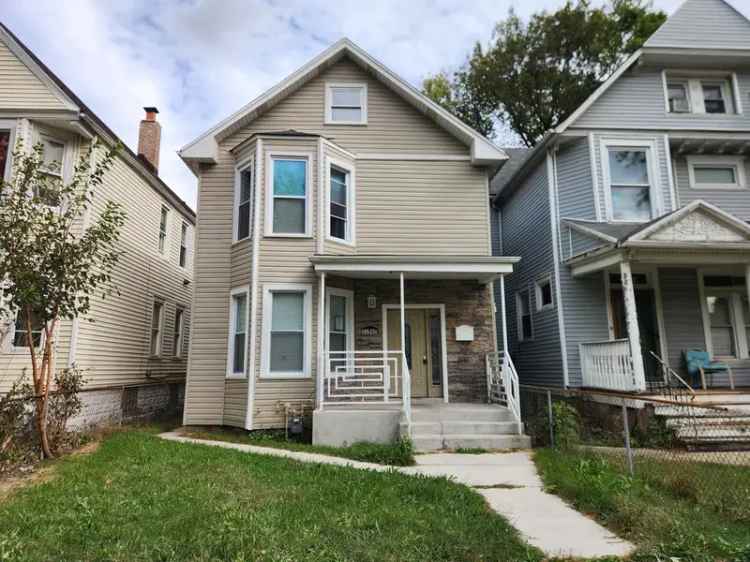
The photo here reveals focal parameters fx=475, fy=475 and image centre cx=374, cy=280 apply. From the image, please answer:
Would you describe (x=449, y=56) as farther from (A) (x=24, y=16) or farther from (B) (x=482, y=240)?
(A) (x=24, y=16)

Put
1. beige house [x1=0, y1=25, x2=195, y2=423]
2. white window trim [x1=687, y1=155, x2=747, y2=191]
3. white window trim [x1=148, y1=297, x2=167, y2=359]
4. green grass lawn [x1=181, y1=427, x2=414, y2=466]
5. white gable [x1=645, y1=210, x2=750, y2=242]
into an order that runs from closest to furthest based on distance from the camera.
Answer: green grass lawn [x1=181, y1=427, x2=414, y2=466], white gable [x1=645, y1=210, x2=750, y2=242], beige house [x1=0, y1=25, x2=195, y2=423], white window trim [x1=687, y1=155, x2=747, y2=191], white window trim [x1=148, y1=297, x2=167, y2=359]

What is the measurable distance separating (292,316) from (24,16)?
8801mm

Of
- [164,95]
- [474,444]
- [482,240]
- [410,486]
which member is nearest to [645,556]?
[410,486]

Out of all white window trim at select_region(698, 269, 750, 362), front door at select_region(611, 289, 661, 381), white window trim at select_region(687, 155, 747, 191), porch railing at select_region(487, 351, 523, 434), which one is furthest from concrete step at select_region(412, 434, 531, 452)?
white window trim at select_region(687, 155, 747, 191)

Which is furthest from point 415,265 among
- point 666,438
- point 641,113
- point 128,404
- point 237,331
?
point 128,404

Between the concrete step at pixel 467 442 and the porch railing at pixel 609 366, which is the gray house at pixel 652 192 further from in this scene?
the concrete step at pixel 467 442

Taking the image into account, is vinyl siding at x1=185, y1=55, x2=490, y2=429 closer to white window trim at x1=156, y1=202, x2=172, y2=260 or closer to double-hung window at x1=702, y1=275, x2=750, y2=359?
white window trim at x1=156, y1=202, x2=172, y2=260

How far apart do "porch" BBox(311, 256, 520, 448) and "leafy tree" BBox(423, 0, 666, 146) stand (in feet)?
48.0

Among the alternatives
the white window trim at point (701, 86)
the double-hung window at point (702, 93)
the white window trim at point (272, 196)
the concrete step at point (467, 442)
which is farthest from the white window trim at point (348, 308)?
the double-hung window at point (702, 93)

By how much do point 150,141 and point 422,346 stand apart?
10.0m

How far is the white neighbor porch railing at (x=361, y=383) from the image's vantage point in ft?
27.6

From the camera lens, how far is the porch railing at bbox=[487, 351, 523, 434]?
8672mm

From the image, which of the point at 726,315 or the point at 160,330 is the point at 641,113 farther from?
the point at 160,330

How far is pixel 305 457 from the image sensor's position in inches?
289
